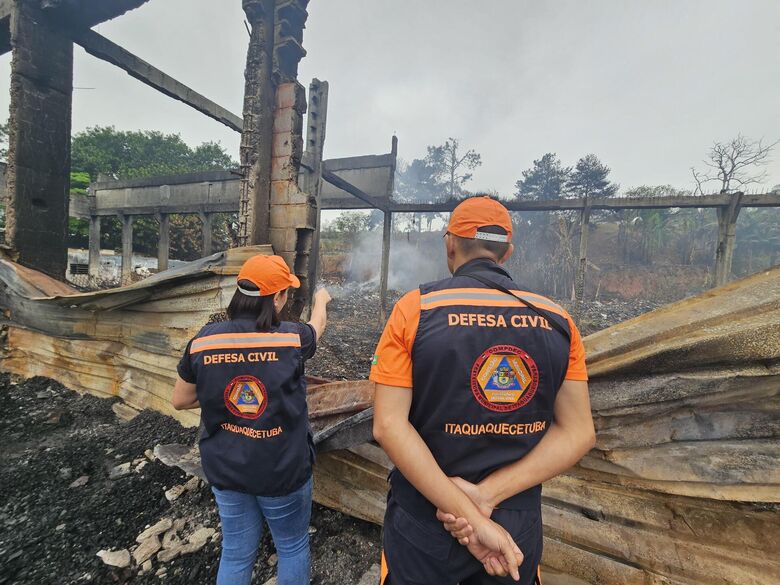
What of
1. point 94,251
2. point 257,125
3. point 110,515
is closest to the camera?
point 110,515

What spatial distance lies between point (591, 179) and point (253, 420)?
2757 centimetres

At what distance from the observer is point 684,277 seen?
19.4 m

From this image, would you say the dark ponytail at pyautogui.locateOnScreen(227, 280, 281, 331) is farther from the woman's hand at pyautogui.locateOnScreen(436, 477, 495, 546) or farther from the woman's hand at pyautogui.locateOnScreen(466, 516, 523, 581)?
the woman's hand at pyautogui.locateOnScreen(466, 516, 523, 581)

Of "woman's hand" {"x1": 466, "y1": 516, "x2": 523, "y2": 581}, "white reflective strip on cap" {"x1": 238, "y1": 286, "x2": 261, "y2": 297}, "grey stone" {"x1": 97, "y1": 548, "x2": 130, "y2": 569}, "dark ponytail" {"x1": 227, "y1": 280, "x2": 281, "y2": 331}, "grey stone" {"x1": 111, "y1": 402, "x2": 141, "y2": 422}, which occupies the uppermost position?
"white reflective strip on cap" {"x1": 238, "y1": 286, "x2": 261, "y2": 297}

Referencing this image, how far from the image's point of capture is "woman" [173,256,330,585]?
151 cm

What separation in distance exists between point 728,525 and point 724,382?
0.58m

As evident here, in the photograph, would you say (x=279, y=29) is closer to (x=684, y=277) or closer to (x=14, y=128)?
(x=14, y=128)

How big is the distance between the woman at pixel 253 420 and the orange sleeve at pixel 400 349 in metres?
0.64

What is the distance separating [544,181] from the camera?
25469 millimetres

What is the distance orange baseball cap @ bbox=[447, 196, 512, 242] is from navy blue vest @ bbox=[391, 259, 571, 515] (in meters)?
0.19

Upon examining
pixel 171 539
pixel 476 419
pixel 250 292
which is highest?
pixel 250 292

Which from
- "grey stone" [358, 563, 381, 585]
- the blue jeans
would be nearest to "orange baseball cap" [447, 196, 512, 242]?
the blue jeans

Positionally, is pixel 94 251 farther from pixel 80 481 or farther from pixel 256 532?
pixel 256 532

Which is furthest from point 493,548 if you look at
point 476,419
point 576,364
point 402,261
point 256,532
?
point 402,261
